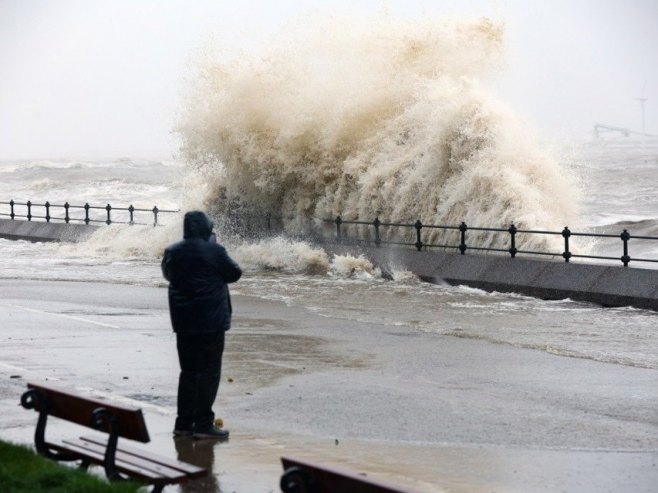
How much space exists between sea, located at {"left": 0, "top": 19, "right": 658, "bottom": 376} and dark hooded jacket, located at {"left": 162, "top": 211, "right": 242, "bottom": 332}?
9666 mm

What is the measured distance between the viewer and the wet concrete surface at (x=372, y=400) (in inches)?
339

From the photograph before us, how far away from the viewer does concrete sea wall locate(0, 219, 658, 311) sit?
62.3ft

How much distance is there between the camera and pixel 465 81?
2873cm

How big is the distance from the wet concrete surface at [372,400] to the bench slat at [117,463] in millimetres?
468

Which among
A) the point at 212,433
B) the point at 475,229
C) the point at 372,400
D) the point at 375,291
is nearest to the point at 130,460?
the point at 212,433

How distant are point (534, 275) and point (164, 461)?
1384 centimetres

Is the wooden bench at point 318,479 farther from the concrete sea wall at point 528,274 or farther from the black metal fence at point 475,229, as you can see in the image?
the black metal fence at point 475,229

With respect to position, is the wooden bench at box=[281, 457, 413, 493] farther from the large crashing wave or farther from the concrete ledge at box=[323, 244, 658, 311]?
the large crashing wave

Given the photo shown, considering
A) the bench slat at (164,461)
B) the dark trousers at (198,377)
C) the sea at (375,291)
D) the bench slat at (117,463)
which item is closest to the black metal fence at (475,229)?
the sea at (375,291)

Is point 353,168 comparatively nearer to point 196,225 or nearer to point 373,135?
point 373,135

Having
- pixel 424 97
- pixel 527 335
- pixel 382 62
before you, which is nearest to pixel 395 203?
pixel 424 97

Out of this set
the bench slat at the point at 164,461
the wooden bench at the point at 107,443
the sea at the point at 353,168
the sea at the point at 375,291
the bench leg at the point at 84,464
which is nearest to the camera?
the bench slat at the point at 164,461

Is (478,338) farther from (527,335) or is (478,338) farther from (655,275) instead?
(655,275)

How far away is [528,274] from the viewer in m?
21.0
